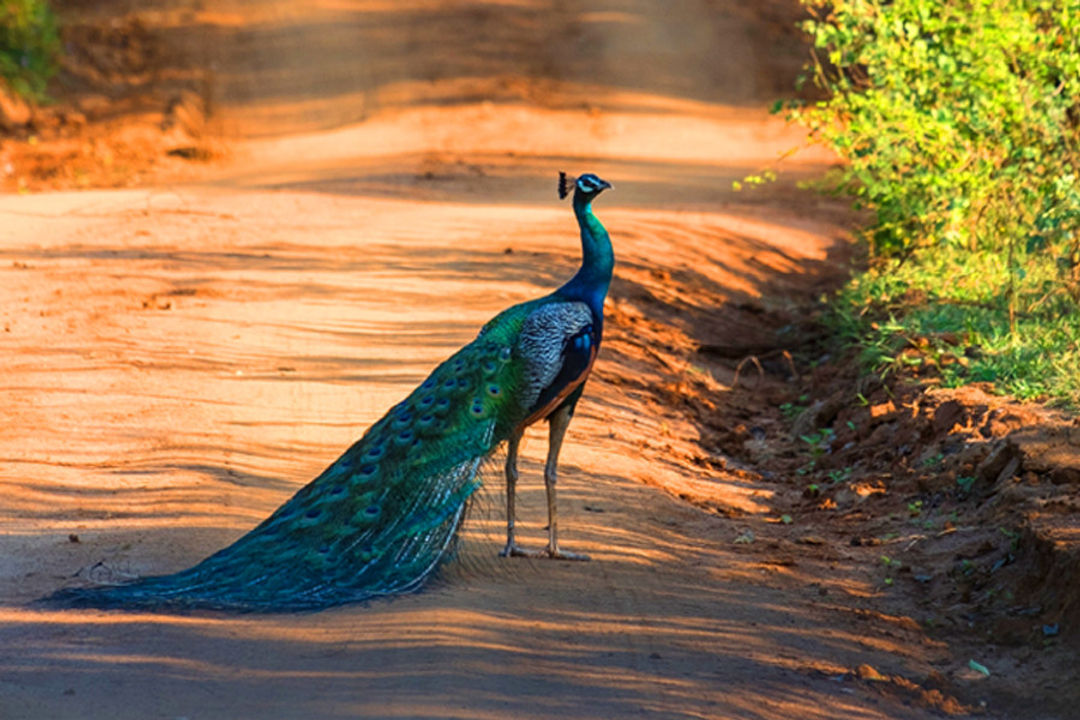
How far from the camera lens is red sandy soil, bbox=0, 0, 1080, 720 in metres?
4.73

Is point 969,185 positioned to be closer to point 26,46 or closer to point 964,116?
point 964,116

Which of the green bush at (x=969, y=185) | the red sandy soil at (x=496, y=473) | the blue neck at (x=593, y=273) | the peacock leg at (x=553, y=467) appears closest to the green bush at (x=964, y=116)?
the green bush at (x=969, y=185)

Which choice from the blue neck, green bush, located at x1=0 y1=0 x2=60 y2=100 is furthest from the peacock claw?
green bush, located at x1=0 y1=0 x2=60 y2=100

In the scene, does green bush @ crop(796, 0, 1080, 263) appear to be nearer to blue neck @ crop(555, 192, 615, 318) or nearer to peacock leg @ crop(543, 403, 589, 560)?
blue neck @ crop(555, 192, 615, 318)

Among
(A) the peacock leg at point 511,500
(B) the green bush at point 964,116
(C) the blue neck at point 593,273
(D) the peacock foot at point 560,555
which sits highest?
(B) the green bush at point 964,116

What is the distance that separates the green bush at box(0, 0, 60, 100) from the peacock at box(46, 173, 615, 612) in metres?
15.6

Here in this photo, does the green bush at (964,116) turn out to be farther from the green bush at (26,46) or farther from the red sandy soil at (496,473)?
the green bush at (26,46)

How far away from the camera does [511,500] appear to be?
5.89m

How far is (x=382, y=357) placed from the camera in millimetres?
9000

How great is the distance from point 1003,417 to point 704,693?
137 inches

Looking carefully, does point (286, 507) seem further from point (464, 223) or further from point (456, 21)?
point (456, 21)

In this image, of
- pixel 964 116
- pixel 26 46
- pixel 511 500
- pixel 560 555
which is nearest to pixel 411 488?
pixel 511 500

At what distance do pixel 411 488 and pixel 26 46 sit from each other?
54.9 ft

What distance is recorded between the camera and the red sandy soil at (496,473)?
4734mm
